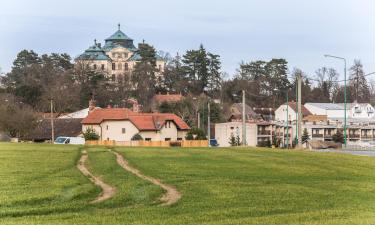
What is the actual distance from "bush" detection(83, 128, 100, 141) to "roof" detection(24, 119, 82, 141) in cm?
412

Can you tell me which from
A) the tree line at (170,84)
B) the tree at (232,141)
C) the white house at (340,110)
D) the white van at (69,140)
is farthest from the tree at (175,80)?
the white van at (69,140)

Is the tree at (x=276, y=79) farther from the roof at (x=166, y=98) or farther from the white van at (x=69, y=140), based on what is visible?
the white van at (x=69, y=140)

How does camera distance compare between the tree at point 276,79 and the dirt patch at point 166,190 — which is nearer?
the dirt patch at point 166,190

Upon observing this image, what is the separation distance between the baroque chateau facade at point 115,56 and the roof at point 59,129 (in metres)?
51.0

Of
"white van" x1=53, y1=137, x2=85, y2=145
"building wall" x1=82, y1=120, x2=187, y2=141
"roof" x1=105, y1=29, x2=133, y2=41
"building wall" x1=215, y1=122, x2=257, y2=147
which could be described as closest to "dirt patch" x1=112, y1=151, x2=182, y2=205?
"white van" x1=53, y1=137, x2=85, y2=145

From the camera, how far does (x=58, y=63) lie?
142 m

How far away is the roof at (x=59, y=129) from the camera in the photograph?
90.0 m

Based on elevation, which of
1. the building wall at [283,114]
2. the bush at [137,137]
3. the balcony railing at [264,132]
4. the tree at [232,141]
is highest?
the building wall at [283,114]

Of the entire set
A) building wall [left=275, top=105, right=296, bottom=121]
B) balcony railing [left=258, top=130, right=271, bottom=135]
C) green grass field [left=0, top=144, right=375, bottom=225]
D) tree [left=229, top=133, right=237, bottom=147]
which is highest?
building wall [left=275, top=105, right=296, bottom=121]

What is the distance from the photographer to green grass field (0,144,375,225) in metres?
16.0

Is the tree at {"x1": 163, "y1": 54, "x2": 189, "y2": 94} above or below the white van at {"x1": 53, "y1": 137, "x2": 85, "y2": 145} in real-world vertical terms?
above

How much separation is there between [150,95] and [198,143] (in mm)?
50215

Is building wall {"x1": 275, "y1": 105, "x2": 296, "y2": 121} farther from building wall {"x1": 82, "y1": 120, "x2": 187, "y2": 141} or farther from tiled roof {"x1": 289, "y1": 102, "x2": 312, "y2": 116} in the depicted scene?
building wall {"x1": 82, "y1": 120, "x2": 187, "y2": 141}

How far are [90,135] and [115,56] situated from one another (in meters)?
72.6
